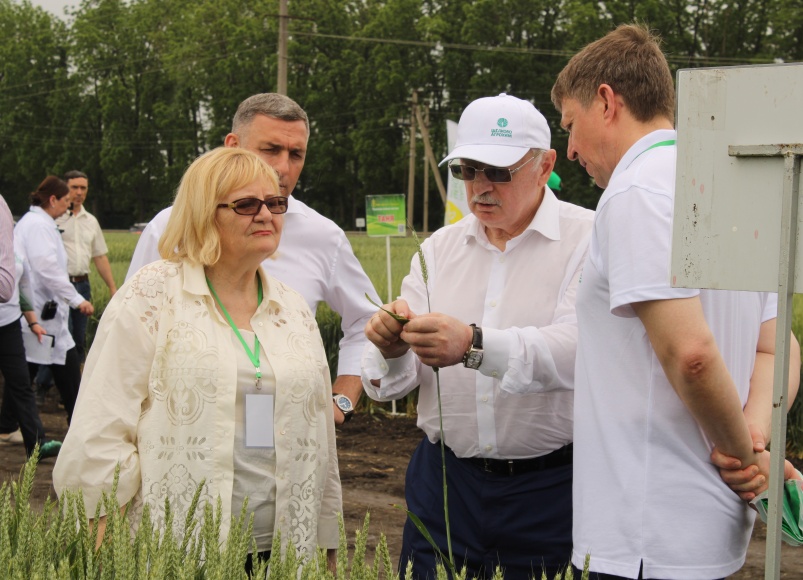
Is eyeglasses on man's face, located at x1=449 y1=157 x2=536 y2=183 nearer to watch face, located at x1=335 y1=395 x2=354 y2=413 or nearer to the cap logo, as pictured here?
the cap logo

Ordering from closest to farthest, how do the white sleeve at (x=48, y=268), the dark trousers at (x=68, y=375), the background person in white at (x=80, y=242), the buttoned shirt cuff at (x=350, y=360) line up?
the buttoned shirt cuff at (x=350, y=360), the dark trousers at (x=68, y=375), the white sleeve at (x=48, y=268), the background person in white at (x=80, y=242)

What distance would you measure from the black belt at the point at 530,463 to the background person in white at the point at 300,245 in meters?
0.95

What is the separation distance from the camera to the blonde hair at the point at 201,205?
2920 mm

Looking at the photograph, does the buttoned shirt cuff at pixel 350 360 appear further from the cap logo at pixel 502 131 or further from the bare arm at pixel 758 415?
the bare arm at pixel 758 415

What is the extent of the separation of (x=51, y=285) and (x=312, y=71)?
52.2 metres

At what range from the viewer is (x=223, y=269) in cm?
298

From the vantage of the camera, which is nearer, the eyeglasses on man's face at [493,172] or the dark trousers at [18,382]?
the eyeglasses on man's face at [493,172]

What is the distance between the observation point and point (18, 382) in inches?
264

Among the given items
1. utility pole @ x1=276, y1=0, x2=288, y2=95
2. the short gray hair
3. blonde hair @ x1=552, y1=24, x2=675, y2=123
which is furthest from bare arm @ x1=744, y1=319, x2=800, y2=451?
utility pole @ x1=276, y1=0, x2=288, y2=95

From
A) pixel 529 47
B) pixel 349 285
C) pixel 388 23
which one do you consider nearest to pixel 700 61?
pixel 529 47

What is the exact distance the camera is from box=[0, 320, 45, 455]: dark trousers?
6.58 metres

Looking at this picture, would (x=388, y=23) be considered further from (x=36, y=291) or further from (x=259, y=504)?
(x=259, y=504)

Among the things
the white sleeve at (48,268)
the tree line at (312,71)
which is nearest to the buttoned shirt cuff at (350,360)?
the white sleeve at (48,268)

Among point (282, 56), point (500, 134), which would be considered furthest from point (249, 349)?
point (282, 56)
